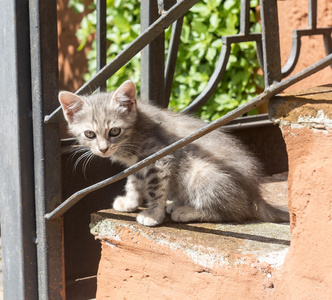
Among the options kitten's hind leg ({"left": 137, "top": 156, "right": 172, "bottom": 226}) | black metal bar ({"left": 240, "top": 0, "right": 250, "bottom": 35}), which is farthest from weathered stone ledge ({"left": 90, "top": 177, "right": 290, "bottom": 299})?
black metal bar ({"left": 240, "top": 0, "right": 250, "bottom": 35})

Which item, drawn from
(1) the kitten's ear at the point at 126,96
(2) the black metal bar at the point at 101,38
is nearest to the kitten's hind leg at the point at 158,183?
(1) the kitten's ear at the point at 126,96

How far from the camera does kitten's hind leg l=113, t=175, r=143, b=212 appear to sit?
2725 millimetres

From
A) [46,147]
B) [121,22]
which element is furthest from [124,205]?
[121,22]

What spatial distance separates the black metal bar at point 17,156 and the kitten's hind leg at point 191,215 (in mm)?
682

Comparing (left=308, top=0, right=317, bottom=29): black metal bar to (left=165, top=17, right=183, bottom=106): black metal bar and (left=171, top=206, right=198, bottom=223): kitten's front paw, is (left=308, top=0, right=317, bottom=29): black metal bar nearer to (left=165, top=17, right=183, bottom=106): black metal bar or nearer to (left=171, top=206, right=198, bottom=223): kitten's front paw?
(left=165, top=17, right=183, bottom=106): black metal bar

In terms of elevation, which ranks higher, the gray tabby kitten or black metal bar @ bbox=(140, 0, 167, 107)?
black metal bar @ bbox=(140, 0, 167, 107)

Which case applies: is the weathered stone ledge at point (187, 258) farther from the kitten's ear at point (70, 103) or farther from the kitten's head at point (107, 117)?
the kitten's ear at point (70, 103)

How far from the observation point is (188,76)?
18.0 feet

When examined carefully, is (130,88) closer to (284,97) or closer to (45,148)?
(45,148)

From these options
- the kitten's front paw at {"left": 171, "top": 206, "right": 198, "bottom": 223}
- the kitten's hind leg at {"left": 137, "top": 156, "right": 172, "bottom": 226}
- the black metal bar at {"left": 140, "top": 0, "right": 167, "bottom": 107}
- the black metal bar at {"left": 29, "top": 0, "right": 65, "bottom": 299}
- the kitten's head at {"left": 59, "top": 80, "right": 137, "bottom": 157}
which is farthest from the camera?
the black metal bar at {"left": 140, "top": 0, "right": 167, "bottom": 107}

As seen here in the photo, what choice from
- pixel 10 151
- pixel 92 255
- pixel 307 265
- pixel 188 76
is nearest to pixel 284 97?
pixel 307 265

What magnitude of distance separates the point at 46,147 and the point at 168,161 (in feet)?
2.11

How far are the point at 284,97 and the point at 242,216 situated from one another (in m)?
0.91

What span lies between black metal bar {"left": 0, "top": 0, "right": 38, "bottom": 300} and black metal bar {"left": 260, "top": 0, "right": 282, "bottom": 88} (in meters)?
1.13
